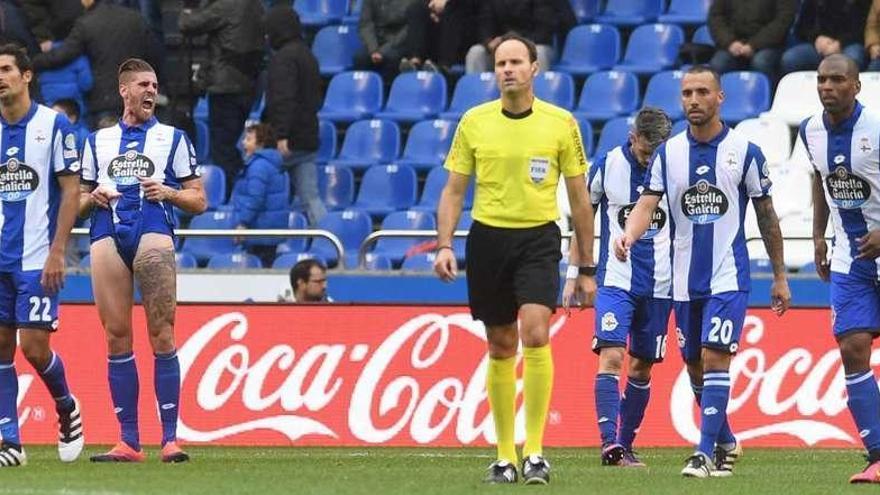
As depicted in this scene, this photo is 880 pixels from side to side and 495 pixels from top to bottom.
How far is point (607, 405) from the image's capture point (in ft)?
43.1

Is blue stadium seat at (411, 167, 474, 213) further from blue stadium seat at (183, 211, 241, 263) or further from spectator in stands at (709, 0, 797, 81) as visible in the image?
spectator in stands at (709, 0, 797, 81)

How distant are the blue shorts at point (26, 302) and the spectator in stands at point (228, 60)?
28.8ft

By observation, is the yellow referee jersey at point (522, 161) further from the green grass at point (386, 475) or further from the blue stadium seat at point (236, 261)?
the blue stadium seat at point (236, 261)

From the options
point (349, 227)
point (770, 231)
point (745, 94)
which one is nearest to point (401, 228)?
point (349, 227)

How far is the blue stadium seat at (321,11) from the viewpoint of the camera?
23.0 meters

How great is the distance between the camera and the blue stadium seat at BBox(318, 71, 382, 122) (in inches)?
862

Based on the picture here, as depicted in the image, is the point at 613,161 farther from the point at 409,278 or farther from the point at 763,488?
the point at 409,278

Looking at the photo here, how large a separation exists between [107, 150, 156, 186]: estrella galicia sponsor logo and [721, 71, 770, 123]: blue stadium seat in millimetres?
8589

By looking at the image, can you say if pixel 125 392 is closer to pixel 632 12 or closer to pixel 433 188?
pixel 433 188

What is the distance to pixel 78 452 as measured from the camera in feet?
42.2

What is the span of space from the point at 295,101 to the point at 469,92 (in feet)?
6.16

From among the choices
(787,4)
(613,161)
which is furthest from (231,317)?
(787,4)

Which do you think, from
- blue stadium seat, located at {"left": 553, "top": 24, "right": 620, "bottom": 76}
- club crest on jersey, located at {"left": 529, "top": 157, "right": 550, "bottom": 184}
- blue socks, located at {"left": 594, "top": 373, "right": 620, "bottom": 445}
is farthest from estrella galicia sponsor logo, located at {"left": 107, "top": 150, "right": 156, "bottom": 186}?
blue stadium seat, located at {"left": 553, "top": 24, "right": 620, "bottom": 76}

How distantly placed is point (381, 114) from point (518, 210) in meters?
10.8
